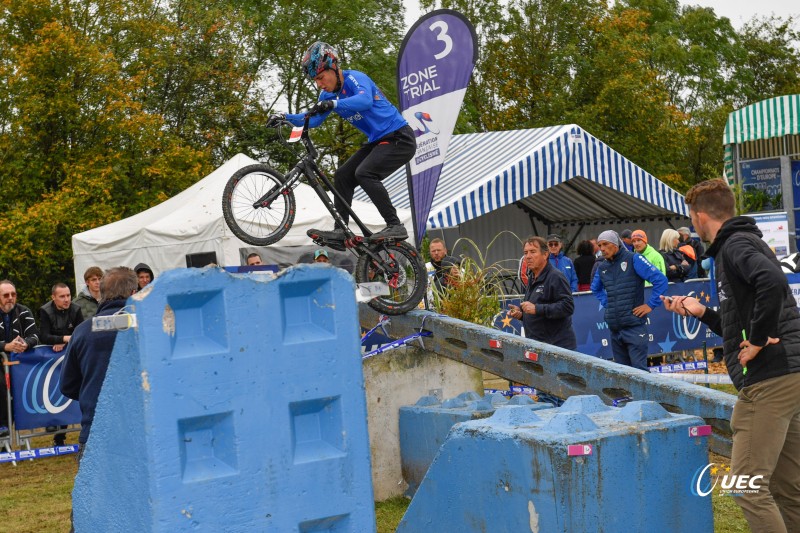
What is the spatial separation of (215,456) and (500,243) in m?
17.3

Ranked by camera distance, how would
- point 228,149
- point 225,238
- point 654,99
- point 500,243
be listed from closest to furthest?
point 225,238, point 500,243, point 228,149, point 654,99

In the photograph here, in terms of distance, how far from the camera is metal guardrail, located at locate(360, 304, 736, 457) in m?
5.11

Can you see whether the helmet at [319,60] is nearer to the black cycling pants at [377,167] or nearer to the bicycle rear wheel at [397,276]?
the black cycling pants at [377,167]

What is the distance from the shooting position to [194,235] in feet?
48.1

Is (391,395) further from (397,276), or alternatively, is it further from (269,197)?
(269,197)

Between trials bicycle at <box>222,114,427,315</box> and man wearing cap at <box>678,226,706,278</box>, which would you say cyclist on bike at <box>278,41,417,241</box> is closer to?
trials bicycle at <box>222,114,427,315</box>

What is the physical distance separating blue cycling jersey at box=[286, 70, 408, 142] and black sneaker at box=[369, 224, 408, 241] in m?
0.70

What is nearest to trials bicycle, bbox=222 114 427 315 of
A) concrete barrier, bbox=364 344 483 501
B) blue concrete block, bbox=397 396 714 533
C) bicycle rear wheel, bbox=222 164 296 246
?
bicycle rear wheel, bbox=222 164 296 246

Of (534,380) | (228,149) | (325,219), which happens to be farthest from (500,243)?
(534,380)

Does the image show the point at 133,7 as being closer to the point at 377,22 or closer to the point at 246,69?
the point at 246,69

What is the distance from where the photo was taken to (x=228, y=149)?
26312 mm

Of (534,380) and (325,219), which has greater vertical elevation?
(325,219)

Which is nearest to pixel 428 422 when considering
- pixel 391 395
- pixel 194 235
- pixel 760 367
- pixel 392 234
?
pixel 391 395

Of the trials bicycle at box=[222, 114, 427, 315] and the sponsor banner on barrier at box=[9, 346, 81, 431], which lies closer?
the trials bicycle at box=[222, 114, 427, 315]
